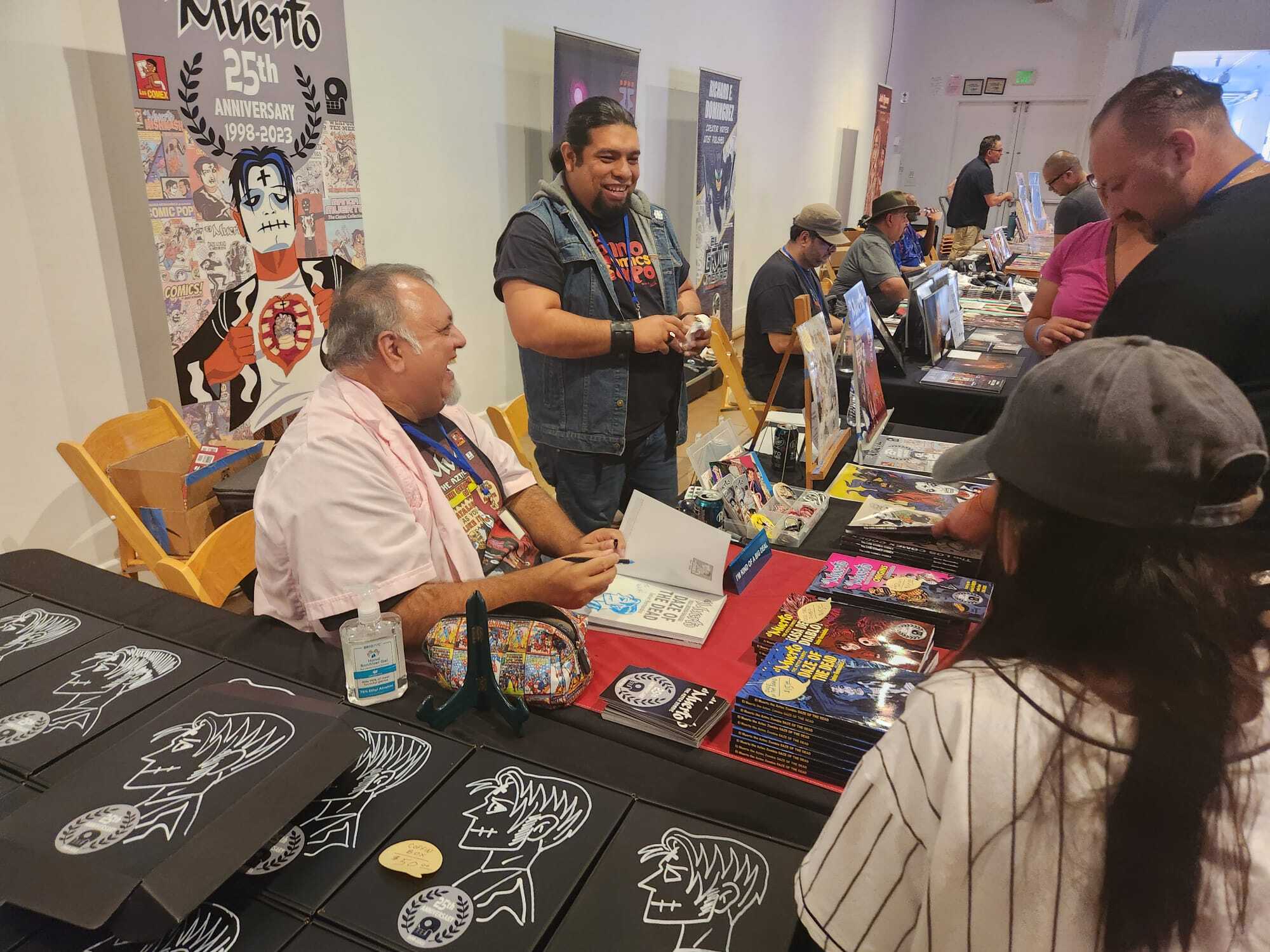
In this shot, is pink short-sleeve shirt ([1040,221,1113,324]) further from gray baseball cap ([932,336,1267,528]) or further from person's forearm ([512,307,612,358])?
gray baseball cap ([932,336,1267,528])

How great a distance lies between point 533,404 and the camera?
227 cm

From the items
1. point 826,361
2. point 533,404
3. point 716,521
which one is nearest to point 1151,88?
point 826,361

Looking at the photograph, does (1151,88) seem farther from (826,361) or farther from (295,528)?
(295,528)

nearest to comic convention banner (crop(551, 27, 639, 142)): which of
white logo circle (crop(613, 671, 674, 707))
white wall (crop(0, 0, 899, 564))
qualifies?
white wall (crop(0, 0, 899, 564))

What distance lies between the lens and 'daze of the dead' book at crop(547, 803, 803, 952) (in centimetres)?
78

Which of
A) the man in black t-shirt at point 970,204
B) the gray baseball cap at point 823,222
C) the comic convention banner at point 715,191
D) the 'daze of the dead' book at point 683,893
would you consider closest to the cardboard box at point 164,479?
the 'daze of the dead' book at point 683,893

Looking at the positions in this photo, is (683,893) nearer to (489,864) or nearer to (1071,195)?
(489,864)

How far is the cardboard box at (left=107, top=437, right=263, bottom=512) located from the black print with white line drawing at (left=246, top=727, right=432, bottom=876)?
146 cm

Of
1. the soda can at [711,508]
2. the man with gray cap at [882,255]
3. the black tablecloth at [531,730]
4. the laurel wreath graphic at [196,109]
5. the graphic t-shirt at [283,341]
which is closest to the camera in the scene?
the black tablecloth at [531,730]

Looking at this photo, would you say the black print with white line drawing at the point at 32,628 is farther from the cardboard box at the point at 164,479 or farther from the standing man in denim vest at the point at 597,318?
the standing man in denim vest at the point at 597,318

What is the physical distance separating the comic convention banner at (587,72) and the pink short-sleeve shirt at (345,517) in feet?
9.63

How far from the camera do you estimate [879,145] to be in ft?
35.8

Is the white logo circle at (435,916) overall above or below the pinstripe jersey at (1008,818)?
below

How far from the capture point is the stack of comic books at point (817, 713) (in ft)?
3.46
